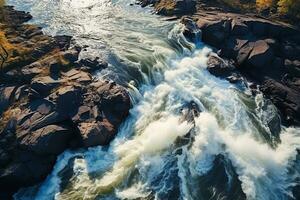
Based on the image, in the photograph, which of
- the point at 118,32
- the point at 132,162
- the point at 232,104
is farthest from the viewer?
the point at 118,32

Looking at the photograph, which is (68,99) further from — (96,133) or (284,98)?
(284,98)

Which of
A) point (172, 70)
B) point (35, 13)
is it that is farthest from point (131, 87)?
point (35, 13)

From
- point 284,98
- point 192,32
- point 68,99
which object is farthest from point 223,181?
point 192,32

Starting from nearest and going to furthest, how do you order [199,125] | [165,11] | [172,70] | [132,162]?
[132,162]
[199,125]
[172,70]
[165,11]

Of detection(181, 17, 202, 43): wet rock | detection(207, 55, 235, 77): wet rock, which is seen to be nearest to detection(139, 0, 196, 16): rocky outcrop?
detection(181, 17, 202, 43): wet rock

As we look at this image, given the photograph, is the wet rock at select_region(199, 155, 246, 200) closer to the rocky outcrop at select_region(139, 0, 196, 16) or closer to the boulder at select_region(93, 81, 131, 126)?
the boulder at select_region(93, 81, 131, 126)

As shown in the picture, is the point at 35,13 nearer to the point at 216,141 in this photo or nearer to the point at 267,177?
the point at 216,141

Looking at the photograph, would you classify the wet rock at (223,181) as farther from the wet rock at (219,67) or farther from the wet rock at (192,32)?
the wet rock at (192,32)
